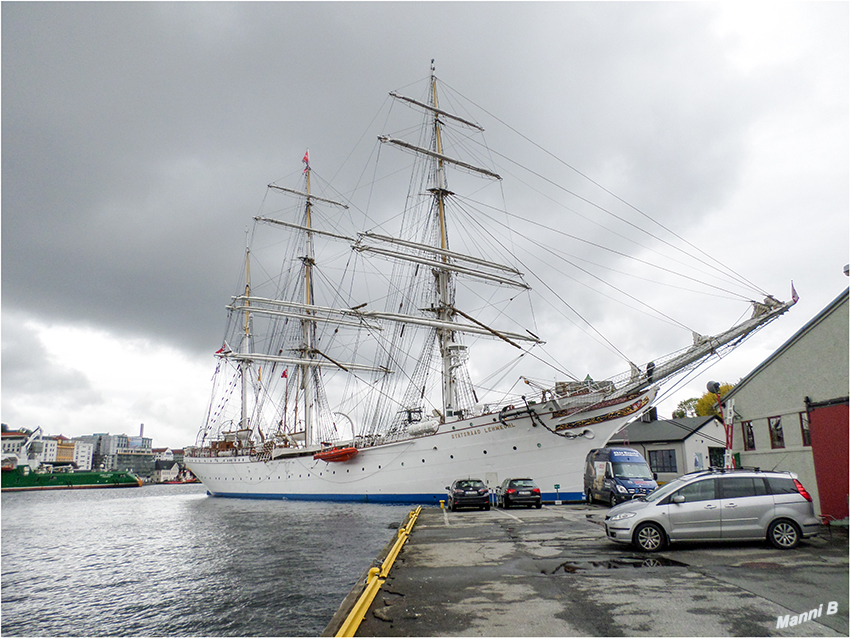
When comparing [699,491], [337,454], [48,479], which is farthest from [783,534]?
[48,479]

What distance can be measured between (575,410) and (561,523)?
1313 centimetres

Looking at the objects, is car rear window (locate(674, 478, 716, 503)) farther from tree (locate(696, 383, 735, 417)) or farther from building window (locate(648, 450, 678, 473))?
tree (locate(696, 383, 735, 417))

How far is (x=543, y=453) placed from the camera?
29.4m

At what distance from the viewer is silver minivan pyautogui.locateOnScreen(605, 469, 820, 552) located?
976cm

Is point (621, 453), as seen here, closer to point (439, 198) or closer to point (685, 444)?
point (685, 444)

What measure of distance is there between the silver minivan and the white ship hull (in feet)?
57.4

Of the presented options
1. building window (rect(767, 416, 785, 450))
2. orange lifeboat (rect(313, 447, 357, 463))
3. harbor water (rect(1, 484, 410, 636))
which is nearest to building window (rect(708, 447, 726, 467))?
harbor water (rect(1, 484, 410, 636))

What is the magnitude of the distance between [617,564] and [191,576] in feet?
45.0

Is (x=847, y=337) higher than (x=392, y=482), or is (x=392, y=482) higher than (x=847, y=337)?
(x=847, y=337)

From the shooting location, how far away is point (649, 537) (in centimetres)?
1018

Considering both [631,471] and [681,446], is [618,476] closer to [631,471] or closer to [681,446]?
[631,471]

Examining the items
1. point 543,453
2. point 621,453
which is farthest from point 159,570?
point 543,453

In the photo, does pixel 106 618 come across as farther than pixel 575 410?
No

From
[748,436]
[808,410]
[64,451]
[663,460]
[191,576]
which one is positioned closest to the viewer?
[808,410]
